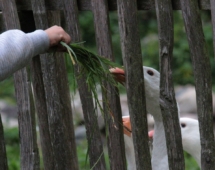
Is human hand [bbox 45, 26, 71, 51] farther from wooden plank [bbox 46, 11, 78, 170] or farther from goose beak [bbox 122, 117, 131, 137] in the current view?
goose beak [bbox 122, 117, 131, 137]

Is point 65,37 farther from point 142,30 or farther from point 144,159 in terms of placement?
point 142,30

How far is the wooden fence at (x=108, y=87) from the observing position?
285cm

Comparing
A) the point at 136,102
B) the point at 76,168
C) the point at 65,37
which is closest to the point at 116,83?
the point at 136,102

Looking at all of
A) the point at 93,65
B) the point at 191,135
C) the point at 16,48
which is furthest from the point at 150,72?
the point at 191,135

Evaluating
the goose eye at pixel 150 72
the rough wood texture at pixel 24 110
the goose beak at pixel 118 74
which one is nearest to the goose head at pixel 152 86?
the goose eye at pixel 150 72

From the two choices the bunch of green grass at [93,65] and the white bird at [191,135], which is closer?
the bunch of green grass at [93,65]

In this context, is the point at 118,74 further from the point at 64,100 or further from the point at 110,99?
the point at 64,100

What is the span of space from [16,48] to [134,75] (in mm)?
614

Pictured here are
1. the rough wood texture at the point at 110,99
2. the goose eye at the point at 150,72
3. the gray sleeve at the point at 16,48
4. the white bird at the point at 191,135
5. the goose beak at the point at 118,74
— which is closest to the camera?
the gray sleeve at the point at 16,48

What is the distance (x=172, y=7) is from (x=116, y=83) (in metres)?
0.50

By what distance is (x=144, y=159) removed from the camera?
122 inches

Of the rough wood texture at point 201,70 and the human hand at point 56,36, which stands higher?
the human hand at point 56,36

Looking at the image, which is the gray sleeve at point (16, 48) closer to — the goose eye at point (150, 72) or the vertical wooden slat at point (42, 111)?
the vertical wooden slat at point (42, 111)

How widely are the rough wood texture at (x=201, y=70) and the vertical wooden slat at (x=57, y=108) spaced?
32.9 inches
